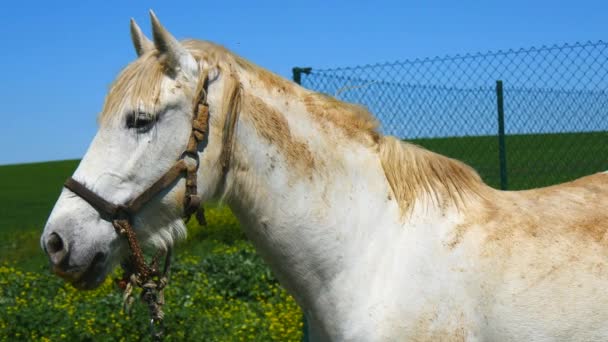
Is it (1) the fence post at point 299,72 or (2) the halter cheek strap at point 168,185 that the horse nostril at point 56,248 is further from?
(1) the fence post at point 299,72

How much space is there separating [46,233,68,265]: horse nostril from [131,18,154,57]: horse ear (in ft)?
2.28

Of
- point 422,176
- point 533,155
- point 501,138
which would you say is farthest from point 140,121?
point 533,155

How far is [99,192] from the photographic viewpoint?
2117mm

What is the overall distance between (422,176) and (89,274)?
1.14 metres

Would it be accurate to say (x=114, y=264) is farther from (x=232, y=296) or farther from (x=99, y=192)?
(x=232, y=296)

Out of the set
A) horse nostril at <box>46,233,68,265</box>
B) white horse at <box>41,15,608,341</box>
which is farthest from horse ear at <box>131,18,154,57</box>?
horse nostril at <box>46,233,68,265</box>

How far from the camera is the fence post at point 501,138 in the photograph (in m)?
5.23

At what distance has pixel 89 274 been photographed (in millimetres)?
2168

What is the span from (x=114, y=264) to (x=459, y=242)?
111 centimetres

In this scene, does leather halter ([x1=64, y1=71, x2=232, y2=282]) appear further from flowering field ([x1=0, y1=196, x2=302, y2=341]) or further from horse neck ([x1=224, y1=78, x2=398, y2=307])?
flowering field ([x1=0, y1=196, x2=302, y2=341])

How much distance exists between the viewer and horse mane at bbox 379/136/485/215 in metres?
2.33

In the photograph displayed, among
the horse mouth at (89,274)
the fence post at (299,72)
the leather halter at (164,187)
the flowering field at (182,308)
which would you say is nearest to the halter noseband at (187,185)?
the leather halter at (164,187)

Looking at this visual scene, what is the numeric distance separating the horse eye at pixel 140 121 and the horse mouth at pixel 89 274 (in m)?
0.41

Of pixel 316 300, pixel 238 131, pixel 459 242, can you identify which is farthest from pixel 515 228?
pixel 238 131
